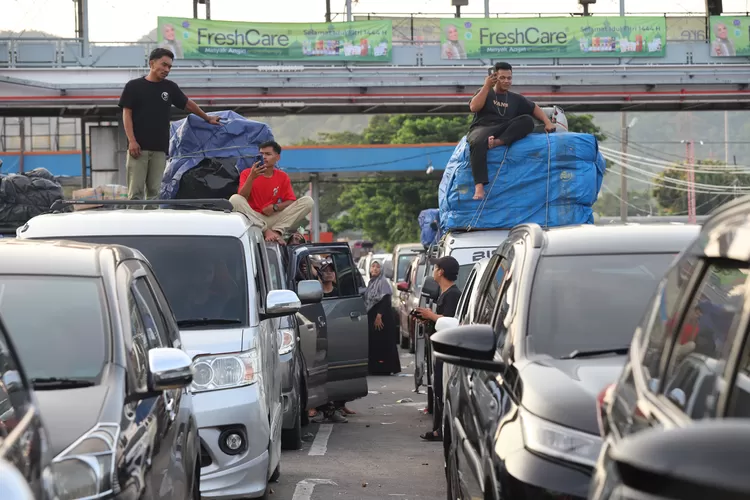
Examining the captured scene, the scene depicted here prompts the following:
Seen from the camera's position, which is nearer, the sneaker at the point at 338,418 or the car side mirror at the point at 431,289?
the car side mirror at the point at 431,289

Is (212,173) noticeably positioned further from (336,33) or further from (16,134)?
(16,134)

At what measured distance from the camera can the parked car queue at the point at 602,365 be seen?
7.00 ft

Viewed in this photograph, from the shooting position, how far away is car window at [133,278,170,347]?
563cm

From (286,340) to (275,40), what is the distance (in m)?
28.9

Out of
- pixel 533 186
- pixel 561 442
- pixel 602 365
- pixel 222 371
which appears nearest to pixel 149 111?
pixel 533 186

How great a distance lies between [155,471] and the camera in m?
4.92

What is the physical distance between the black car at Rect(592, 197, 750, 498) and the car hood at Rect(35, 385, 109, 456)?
5.91ft

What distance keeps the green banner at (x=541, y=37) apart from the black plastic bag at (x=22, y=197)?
28500 mm

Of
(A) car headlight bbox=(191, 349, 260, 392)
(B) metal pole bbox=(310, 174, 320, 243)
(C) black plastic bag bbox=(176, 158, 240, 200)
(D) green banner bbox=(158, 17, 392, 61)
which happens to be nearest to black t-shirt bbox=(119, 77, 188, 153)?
(C) black plastic bag bbox=(176, 158, 240, 200)

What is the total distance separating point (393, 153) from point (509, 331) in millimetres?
48088

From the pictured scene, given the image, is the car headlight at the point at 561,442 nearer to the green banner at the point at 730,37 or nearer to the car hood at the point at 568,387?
the car hood at the point at 568,387

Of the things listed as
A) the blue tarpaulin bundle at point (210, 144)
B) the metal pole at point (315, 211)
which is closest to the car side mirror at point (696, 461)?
the blue tarpaulin bundle at point (210, 144)

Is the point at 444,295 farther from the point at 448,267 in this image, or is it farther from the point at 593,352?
the point at 593,352

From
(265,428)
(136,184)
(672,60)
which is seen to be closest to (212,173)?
(136,184)
